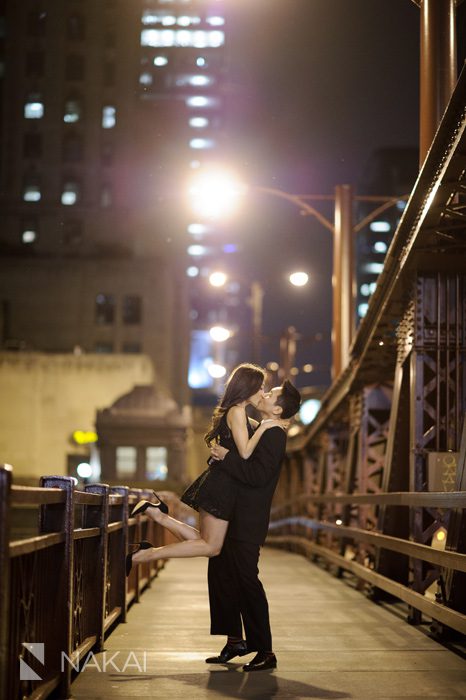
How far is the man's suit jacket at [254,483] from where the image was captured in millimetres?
7711

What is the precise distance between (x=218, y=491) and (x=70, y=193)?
309 feet

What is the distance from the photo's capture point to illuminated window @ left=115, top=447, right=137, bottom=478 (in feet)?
193

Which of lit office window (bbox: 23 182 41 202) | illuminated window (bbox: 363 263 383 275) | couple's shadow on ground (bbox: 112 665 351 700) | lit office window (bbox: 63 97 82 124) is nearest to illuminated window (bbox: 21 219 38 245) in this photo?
lit office window (bbox: 23 182 41 202)

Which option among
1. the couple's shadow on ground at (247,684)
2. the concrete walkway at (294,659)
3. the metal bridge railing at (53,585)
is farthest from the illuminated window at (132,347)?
the couple's shadow on ground at (247,684)

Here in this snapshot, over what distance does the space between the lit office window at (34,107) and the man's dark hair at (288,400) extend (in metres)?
96.4

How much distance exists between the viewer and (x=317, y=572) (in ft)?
60.7

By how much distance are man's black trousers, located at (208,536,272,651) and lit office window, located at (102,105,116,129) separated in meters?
Answer: 95.9

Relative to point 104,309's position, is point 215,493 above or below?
below

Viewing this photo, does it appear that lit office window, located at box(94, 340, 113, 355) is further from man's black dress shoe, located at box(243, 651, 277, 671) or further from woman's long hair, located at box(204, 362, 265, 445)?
man's black dress shoe, located at box(243, 651, 277, 671)

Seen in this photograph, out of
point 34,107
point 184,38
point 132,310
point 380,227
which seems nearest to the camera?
point 132,310

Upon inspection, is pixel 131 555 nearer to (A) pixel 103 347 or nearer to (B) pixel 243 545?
(B) pixel 243 545

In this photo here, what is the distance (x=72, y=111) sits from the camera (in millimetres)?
100062

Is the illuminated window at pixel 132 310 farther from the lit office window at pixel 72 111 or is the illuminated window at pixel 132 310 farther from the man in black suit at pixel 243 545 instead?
the man in black suit at pixel 243 545

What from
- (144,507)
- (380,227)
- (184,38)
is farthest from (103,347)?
(380,227)
